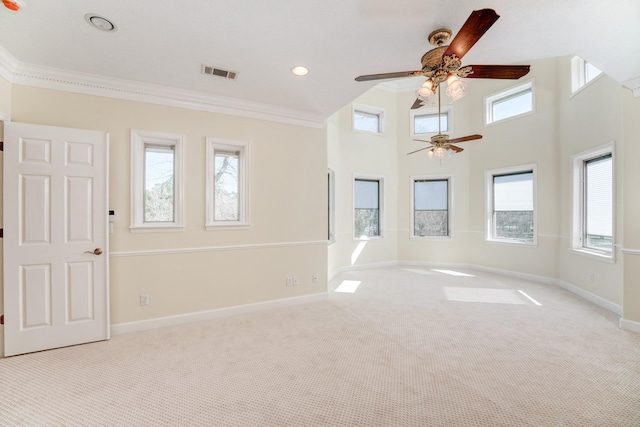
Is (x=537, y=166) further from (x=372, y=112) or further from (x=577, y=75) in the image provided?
(x=372, y=112)

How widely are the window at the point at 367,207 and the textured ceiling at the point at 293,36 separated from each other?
12.4 feet

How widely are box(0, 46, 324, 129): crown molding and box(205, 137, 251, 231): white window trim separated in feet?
1.36

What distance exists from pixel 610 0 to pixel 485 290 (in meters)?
4.15

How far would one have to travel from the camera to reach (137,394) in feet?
7.02

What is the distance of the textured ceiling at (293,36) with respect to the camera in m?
2.08

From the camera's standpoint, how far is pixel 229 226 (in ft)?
12.6

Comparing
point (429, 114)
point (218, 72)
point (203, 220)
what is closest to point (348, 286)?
point (203, 220)

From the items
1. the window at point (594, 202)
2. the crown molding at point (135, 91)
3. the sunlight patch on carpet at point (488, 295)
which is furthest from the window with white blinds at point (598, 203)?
the crown molding at point (135, 91)

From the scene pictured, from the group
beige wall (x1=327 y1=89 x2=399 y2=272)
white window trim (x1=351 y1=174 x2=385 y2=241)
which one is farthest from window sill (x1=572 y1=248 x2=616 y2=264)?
white window trim (x1=351 y1=174 x2=385 y2=241)

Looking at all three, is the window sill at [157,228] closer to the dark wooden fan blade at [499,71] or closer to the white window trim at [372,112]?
the dark wooden fan blade at [499,71]

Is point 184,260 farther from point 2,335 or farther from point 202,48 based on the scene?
point 202,48

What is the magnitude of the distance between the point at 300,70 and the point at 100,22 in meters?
1.71

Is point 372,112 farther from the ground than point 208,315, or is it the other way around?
point 372,112

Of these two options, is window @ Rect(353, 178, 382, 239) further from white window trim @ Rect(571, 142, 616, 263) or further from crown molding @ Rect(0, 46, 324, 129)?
white window trim @ Rect(571, 142, 616, 263)
